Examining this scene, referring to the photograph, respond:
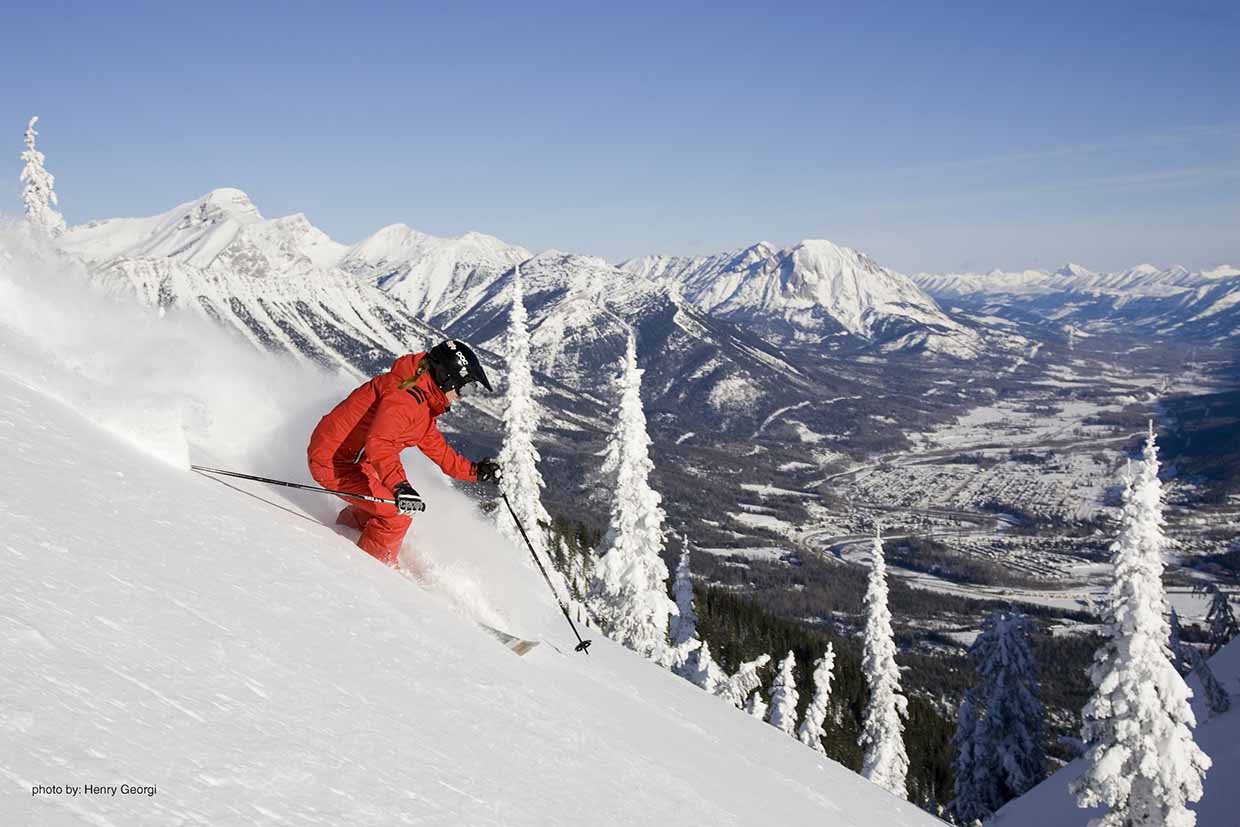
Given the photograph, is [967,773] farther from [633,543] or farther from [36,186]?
[36,186]

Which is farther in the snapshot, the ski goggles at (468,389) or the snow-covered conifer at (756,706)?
the snow-covered conifer at (756,706)

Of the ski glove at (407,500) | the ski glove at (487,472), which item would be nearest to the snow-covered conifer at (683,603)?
A: the ski glove at (487,472)

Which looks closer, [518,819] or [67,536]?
[518,819]

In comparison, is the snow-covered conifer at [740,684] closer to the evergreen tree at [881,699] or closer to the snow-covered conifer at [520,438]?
the evergreen tree at [881,699]

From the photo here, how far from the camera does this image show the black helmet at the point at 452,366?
27.8 feet

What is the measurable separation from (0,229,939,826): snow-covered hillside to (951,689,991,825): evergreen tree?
32554 mm

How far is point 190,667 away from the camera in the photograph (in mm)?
3918

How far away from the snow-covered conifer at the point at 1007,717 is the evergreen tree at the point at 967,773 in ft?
0.68

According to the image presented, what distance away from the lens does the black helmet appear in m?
8.48

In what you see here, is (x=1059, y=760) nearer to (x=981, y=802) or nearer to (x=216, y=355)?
(x=981, y=802)

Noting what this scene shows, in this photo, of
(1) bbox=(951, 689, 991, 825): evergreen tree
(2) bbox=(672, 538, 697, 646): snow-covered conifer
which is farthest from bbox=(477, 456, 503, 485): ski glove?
(1) bbox=(951, 689, 991, 825): evergreen tree

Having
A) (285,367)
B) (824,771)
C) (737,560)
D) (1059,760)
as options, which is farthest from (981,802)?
(737,560)

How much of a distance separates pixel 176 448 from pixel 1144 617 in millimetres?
23807

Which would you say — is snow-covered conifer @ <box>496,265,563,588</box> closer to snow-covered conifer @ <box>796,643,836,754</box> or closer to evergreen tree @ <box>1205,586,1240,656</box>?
snow-covered conifer @ <box>796,643,836,754</box>
